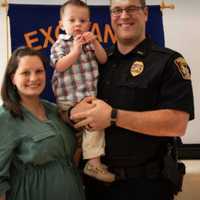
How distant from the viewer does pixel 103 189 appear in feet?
6.28

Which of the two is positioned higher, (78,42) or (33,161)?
(78,42)

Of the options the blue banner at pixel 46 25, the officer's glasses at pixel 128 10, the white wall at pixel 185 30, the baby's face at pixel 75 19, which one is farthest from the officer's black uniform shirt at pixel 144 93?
the white wall at pixel 185 30

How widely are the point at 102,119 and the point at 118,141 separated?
19 centimetres

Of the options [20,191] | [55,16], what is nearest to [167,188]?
[20,191]

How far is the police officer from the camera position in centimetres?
169

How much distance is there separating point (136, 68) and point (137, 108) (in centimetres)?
21

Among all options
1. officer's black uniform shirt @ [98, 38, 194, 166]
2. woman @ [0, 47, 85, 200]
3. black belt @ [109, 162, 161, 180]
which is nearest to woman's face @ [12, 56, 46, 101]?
woman @ [0, 47, 85, 200]

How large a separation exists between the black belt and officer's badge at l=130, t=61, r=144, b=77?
0.46 meters

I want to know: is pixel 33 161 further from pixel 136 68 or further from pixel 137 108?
pixel 136 68

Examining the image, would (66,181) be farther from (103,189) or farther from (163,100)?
(163,100)

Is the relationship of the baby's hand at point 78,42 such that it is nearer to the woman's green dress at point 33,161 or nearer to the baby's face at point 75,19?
the baby's face at point 75,19

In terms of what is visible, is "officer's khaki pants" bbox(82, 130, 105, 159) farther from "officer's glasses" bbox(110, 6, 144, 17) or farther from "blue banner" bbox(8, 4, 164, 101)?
"blue banner" bbox(8, 4, 164, 101)

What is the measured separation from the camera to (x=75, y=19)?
191cm

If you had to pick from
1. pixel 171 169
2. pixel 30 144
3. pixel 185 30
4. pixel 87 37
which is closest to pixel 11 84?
pixel 30 144
